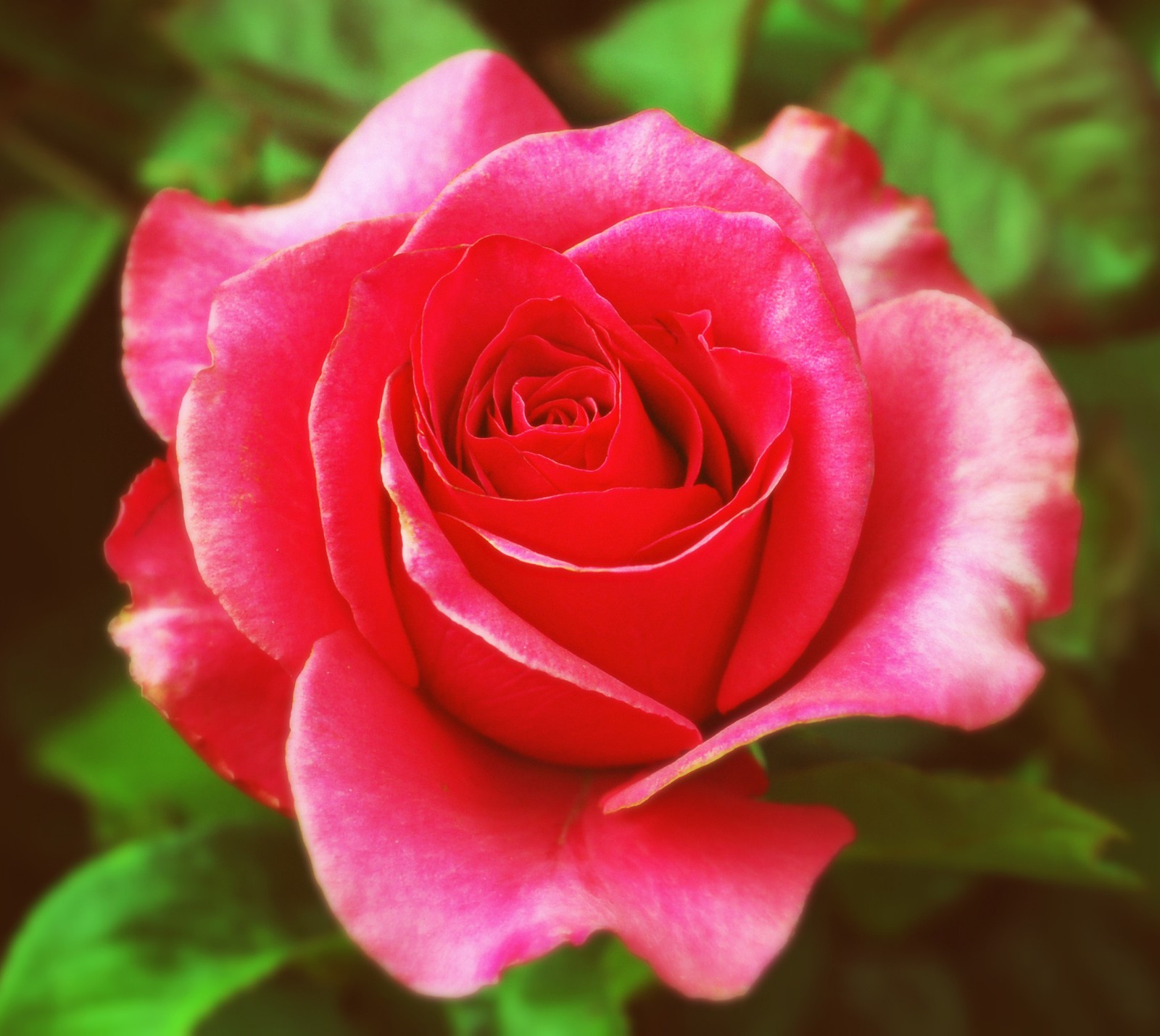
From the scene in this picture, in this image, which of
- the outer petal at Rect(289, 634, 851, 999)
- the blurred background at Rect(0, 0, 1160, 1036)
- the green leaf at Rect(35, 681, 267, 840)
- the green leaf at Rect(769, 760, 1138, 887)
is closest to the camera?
the outer petal at Rect(289, 634, 851, 999)

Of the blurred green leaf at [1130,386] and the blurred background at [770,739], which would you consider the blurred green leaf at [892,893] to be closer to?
the blurred background at [770,739]

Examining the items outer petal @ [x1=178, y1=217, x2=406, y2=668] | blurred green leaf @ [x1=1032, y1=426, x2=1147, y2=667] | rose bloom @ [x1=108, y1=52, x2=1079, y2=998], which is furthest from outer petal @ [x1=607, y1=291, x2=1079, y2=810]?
blurred green leaf @ [x1=1032, y1=426, x2=1147, y2=667]

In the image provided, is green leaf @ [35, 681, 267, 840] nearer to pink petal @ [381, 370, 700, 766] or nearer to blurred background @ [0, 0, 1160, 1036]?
blurred background @ [0, 0, 1160, 1036]

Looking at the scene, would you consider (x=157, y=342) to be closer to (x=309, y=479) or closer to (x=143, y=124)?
(x=309, y=479)

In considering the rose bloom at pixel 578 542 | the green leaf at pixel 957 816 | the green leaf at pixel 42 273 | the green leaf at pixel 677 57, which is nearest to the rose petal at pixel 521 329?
the rose bloom at pixel 578 542

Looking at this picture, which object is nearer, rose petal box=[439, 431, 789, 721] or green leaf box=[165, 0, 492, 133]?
rose petal box=[439, 431, 789, 721]

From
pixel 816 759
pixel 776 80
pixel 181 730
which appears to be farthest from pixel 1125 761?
pixel 181 730

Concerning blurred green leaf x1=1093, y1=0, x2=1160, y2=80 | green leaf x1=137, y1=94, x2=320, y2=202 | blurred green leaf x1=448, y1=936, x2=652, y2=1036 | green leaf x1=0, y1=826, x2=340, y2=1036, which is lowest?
blurred green leaf x1=448, y1=936, x2=652, y2=1036
